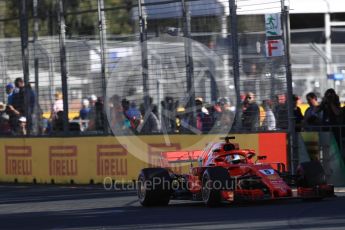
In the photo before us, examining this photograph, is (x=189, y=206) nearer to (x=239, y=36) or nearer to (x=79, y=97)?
(x=239, y=36)

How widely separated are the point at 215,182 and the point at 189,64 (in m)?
5.60

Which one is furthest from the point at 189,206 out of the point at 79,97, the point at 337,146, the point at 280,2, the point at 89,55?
the point at 79,97

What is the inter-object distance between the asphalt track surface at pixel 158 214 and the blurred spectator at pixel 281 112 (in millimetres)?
1990

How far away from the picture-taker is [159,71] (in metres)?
18.9

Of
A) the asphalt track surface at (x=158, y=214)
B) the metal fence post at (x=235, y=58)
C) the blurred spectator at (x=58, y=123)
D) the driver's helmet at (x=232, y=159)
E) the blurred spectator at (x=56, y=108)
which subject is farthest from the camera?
the blurred spectator at (x=56, y=108)

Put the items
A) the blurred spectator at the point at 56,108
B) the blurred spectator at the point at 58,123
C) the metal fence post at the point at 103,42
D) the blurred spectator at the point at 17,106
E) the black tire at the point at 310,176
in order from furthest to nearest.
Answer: the blurred spectator at the point at 17,106 < the blurred spectator at the point at 56,108 < the blurred spectator at the point at 58,123 < the metal fence post at the point at 103,42 < the black tire at the point at 310,176

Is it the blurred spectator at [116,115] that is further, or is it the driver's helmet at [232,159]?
the blurred spectator at [116,115]

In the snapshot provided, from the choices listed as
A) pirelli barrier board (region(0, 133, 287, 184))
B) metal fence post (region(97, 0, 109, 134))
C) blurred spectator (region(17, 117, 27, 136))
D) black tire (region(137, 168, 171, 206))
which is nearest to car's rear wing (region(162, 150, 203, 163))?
black tire (region(137, 168, 171, 206))

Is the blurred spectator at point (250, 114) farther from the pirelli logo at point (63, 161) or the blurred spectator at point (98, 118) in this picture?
the pirelli logo at point (63, 161)

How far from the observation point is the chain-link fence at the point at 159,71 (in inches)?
699

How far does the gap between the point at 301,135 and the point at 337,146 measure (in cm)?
74

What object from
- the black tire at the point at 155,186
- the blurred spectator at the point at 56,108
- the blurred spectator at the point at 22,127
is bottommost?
the black tire at the point at 155,186

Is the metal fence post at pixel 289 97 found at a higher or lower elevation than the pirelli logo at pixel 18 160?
higher

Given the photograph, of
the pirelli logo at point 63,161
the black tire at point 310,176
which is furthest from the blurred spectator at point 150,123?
the black tire at point 310,176
